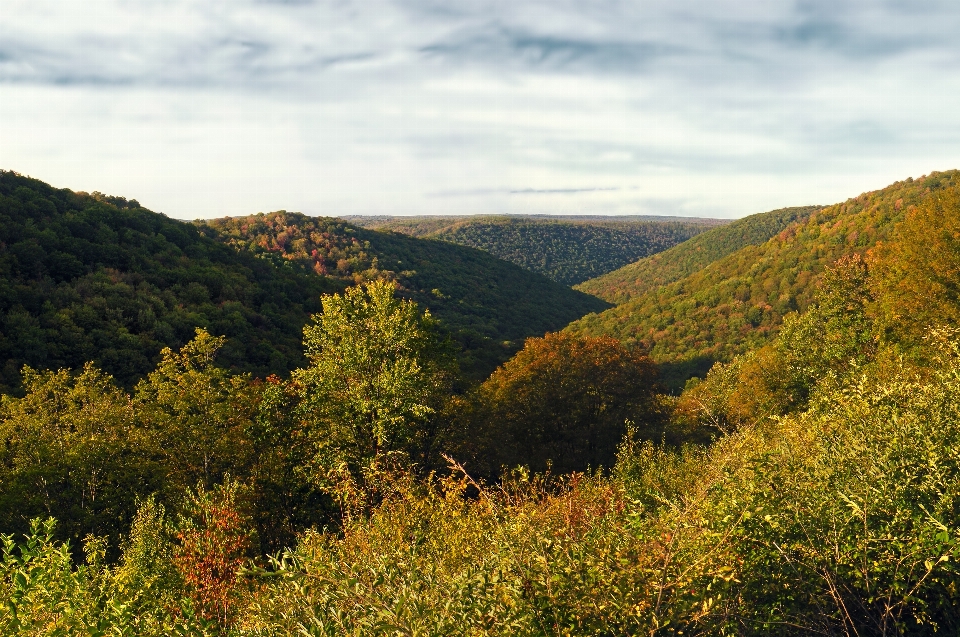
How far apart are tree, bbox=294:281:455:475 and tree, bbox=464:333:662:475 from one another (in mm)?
8084

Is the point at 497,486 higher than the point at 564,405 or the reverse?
higher

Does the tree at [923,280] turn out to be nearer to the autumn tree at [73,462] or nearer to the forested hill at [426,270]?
the autumn tree at [73,462]

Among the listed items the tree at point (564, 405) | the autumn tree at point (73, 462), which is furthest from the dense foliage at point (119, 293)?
the tree at point (564, 405)

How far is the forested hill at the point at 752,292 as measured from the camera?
3039 inches

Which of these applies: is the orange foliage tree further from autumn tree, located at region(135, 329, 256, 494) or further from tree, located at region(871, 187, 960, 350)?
tree, located at region(871, 187, 960, 350)

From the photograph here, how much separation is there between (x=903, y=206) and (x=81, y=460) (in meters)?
101

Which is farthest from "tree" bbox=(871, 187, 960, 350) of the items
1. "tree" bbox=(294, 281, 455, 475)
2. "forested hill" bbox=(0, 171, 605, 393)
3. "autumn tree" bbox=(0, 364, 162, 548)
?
"autumn tree" bbox=(0, 364, 162, 548)

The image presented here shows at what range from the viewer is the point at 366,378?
21734 millimetres

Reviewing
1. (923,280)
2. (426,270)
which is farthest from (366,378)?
(426,270)

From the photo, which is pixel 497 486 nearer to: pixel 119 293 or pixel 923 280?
pixel 923 280

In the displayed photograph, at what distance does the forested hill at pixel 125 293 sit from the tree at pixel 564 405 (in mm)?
16683

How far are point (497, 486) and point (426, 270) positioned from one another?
12419cm

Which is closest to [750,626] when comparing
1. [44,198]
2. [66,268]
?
[66,268]

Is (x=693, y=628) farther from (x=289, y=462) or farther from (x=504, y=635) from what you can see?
(x=289, y=462)
